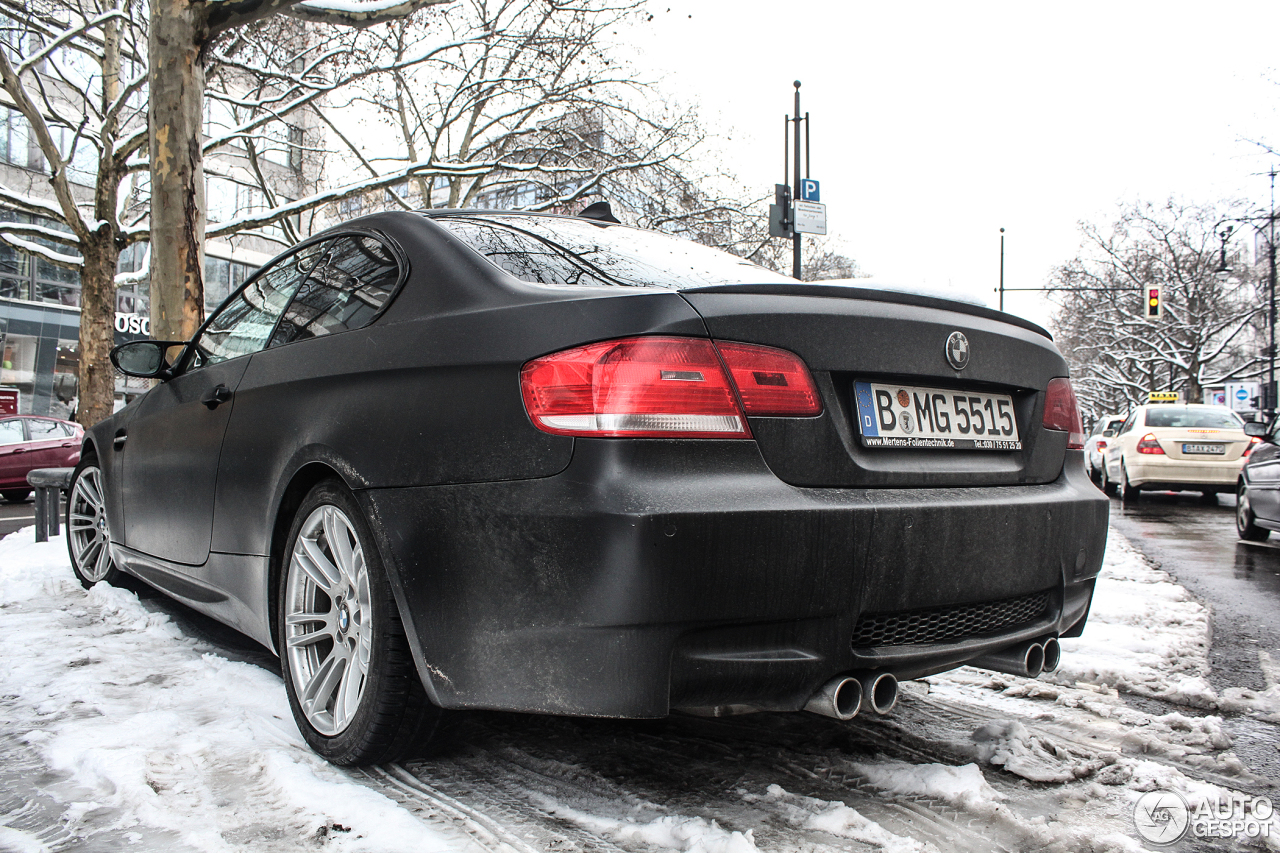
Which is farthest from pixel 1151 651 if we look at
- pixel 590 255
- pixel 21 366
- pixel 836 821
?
pixel 21 366

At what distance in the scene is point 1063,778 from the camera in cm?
242

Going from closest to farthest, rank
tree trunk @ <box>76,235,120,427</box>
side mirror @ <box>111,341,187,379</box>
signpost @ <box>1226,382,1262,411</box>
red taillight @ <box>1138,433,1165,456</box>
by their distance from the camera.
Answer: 1. side mirror @ <box>111,341,187,379</box>
2. red taillight @ <box>1138,433,1165,456</box>
3. tree trunk @ <box>76,235,120,427</box>
4. signpost @ <box>1226,382,1262,411</box>

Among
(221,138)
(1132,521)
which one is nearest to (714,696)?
(1132,521)

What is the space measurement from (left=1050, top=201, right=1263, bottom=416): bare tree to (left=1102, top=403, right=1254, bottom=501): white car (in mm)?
29946

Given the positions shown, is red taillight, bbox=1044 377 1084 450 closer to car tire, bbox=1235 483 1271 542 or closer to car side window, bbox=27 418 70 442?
car tire, bbox=1235 483 1271 542

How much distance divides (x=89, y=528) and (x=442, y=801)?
12.5 ft

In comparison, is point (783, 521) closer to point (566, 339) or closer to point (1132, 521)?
point (566, 339)

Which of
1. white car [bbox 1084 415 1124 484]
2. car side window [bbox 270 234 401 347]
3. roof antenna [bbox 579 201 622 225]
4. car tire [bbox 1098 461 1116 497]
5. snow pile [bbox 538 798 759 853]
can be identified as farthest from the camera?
white car [bbox 1084 415 1124 484]

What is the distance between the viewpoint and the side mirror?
3.86m

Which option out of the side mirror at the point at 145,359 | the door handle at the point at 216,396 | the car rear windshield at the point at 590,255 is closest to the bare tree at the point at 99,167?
the side mirror at the point at 145,359

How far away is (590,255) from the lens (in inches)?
102

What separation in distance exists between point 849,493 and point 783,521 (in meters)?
0.22

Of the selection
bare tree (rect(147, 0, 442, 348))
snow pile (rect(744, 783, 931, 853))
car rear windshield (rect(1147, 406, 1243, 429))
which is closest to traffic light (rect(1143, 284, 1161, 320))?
car rear windshield (rect(1147, 406, 1243, 429))

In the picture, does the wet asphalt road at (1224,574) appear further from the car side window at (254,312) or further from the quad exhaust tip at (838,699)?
the car side window at (254,312)
